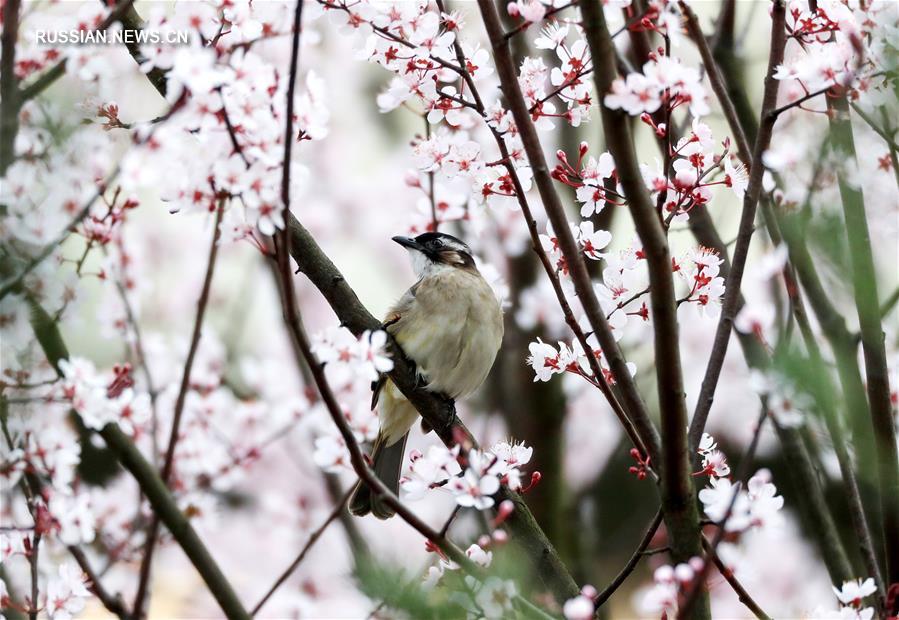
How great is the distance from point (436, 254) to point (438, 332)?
638mm

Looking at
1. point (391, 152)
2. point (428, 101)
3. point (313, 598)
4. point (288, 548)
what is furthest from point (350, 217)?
point (428, 101)

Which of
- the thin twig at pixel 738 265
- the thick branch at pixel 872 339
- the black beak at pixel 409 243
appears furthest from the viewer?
the black beak at pixel 409 243

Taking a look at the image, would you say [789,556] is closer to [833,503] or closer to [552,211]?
[833,503]

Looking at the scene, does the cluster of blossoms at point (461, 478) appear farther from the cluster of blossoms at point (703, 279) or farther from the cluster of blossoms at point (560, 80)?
the cluster of blossoms at point (560, 80)

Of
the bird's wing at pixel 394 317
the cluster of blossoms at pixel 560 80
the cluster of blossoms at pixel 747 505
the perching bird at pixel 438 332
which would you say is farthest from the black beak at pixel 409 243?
the cluster of blossoms at pixel 747 505

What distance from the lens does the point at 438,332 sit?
4.70 m

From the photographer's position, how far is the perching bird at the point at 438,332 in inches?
184

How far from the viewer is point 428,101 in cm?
316

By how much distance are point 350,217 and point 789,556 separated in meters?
4.81

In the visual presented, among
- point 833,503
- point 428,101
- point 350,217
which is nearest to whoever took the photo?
point 428,101

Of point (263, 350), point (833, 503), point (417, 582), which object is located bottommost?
point (417, 582)

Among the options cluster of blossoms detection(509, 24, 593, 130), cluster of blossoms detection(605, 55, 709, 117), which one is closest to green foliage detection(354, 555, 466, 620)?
cluster of blossoms detection(605, 55, 709, 117)

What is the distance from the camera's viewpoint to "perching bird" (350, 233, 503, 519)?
15.4 ft

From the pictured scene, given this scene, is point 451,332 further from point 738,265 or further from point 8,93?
point 8,93
